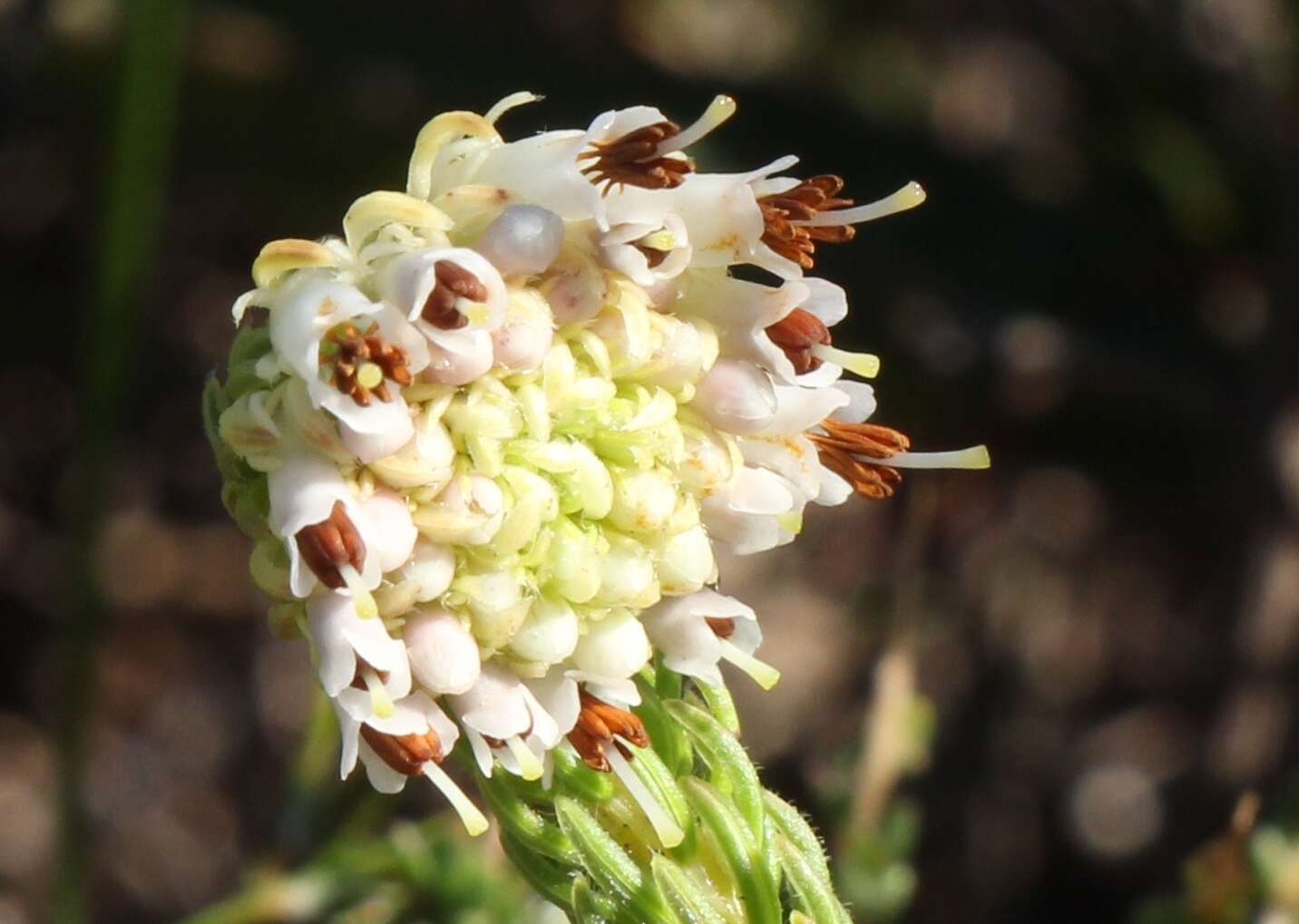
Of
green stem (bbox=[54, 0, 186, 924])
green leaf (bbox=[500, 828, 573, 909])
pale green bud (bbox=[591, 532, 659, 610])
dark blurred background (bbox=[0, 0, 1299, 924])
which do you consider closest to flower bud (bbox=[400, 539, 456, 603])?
pale green bud (bbox=[591, 532, 659, 610])

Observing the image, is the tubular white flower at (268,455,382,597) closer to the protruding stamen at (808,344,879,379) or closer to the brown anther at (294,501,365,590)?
the brown anther at (294,501,365,590)

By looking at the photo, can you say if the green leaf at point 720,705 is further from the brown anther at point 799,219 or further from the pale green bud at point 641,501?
the brown anther at point 799,219

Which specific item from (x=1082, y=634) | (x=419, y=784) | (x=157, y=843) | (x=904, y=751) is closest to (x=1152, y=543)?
(x=1082, y=634)

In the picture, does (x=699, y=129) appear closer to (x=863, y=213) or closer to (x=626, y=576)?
(x=863, y=213)

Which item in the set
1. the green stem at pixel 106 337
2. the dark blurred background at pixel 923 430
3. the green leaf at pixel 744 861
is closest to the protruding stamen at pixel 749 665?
the green leaf at pixel 744 861

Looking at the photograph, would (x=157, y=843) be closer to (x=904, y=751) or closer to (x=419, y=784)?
(x=419, y=784)
